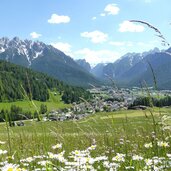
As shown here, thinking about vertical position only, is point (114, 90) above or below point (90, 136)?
above

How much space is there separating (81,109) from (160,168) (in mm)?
1626

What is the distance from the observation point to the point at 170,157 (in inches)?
203

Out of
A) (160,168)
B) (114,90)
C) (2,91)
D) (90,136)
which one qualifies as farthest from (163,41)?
(90,136)

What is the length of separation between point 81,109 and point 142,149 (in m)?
2.05

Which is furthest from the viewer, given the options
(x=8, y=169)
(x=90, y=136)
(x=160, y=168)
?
(x=90, y=136)

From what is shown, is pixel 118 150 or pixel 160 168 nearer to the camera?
pixel 160 168

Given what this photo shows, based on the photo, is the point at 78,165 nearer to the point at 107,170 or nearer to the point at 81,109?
the point at 107,170

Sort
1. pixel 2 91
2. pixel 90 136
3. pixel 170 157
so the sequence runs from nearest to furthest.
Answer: pixel 2 91, pixel 170 157, pixel 90 136

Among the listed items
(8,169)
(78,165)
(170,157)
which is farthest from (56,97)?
(170,157)

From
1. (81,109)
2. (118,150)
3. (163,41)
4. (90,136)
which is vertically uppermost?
(163,41)

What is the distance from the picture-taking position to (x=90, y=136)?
6129mm

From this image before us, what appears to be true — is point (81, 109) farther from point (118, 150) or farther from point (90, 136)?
point (118, 150)

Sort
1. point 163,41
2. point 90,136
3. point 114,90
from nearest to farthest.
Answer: point 163,41 < point 114,90 < point 90,136

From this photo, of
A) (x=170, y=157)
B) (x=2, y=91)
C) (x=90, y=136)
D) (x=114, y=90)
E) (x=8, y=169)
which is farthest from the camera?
(x=90, y=136)
